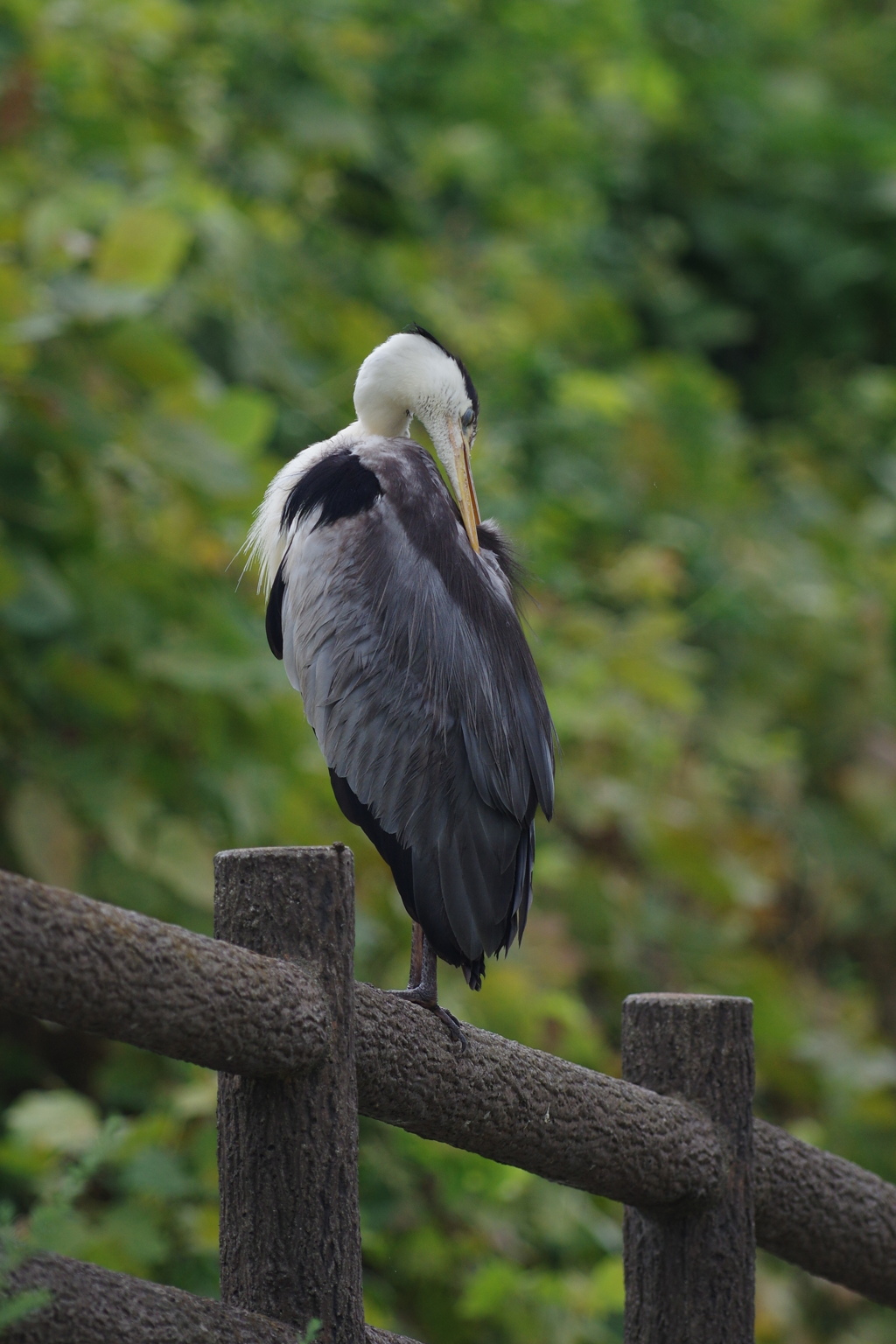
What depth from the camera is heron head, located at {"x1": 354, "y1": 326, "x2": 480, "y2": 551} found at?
8.59 feet

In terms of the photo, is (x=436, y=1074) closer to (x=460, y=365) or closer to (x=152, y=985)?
(x=152, y=985)

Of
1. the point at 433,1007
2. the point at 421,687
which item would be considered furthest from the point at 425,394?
the point at 433,1007

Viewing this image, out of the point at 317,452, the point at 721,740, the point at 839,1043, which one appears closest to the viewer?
the point at 317,452

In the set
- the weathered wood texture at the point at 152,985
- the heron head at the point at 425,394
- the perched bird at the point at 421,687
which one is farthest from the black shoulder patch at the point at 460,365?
the weathered wood texture at the point at 152,985

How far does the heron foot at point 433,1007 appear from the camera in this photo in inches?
67.9

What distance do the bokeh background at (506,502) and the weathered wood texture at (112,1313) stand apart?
0.20 ft

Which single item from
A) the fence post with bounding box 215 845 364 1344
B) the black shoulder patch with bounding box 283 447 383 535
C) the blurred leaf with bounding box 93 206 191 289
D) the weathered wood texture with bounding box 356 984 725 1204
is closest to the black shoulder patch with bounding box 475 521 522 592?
the black shoulder patch with bounding box 283 447 383 535

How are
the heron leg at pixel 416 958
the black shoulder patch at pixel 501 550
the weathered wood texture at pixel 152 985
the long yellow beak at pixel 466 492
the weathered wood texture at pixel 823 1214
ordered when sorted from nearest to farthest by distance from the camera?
the weathered wood texture at pixel 152 985
the weathered wood texture at pixel 823 1214
the heron leg at pixel 416 958
the long yellow beak at pixel 466 492
the black shoulder patch at pixel 501 550

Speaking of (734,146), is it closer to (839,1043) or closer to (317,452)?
(839,1043)

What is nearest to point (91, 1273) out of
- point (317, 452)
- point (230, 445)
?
point (317, 452)

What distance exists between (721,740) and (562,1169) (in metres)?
4.41

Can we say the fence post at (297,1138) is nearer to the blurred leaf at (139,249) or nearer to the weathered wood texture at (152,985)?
the weathered wood texture at (152,985)

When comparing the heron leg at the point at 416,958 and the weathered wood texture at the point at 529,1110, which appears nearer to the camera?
the weathered wood texture at the point at 529,1110

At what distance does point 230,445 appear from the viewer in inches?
161
